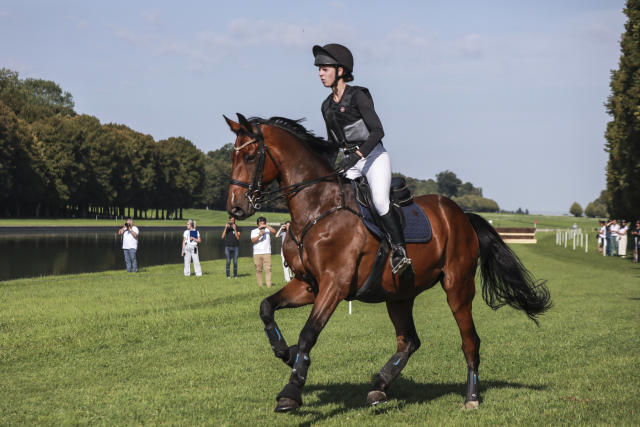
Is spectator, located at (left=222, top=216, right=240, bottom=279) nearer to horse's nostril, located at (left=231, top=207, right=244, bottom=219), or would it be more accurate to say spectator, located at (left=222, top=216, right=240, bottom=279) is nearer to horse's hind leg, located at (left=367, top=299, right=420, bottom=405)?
horse's hind leg, located at (left=367, top=299, right=420, bottom=405)

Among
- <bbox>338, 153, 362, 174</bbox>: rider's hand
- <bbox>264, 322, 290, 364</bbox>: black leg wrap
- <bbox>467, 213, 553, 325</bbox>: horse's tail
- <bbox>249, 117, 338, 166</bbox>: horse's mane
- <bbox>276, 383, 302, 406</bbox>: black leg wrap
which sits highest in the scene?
<bbox>249, 117, 338, 166</bbox>: horse's mane

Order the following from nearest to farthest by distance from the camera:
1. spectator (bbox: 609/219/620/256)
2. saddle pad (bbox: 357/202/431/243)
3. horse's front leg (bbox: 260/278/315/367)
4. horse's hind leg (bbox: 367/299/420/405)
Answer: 1. horse's front leg (bbox: 260/278/315/367)
2. saddle pad (bbox: 357/202/431/243)
3. horse's hind leg (bbox: 367/299/420/405)
4. spectator (bbox: 609/219/620/256)

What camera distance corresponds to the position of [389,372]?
307 inches

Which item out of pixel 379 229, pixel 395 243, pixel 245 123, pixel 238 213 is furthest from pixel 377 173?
pixel 238 213

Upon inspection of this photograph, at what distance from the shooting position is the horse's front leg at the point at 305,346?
20.4 feet

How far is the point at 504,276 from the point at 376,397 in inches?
109

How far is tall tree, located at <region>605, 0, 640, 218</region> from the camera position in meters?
33.9

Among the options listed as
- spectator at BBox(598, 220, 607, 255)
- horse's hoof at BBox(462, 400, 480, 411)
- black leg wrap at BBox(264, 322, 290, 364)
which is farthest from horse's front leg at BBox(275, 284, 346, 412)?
spectator at BBox(598, 220, 607, 255)

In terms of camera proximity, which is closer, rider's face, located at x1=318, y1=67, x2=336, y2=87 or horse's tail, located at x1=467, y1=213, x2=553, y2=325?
rider's face, located at x1=318, y1=67, x2=336, y2=87

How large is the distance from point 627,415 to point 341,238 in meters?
3.50

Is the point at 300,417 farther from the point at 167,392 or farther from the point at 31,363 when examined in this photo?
the point at 31,363

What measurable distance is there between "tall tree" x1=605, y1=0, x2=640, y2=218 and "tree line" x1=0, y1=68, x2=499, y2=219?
53.6m

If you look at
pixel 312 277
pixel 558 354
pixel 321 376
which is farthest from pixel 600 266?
pixel 312 277

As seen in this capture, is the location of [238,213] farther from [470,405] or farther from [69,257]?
[69,257]
